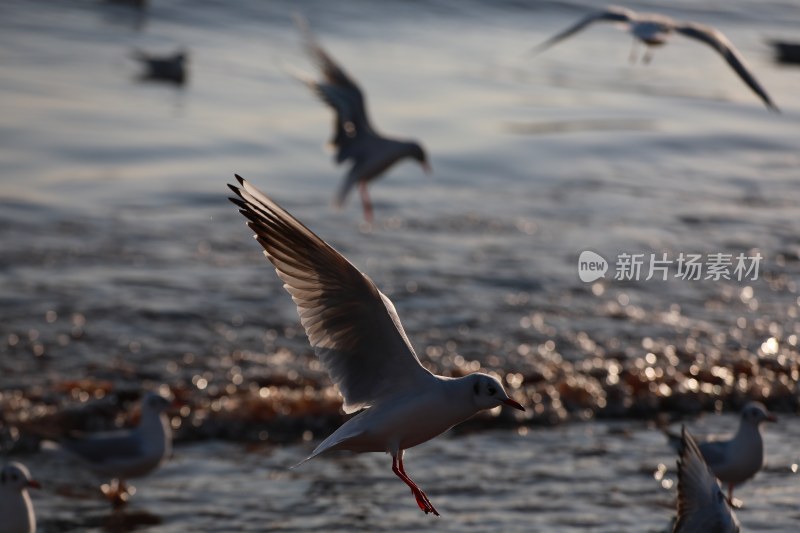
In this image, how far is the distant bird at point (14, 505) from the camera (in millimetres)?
5156

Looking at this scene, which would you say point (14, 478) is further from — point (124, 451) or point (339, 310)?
point (339, 310)

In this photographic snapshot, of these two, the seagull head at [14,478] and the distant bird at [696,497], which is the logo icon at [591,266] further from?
the seagull head at [14,478]

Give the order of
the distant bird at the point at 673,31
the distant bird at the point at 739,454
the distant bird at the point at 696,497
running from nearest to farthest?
the distant bird at the point at 696,497 → the distant bird at the point at 739,454 → the distant bird at the point at 673,31

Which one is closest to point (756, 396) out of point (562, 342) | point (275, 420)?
point (562, 342)

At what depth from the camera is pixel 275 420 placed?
272 inches

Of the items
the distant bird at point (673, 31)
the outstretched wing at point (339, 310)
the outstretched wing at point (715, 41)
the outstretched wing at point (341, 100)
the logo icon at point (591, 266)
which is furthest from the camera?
the logo icon at point (591, 266)

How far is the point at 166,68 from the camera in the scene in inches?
619

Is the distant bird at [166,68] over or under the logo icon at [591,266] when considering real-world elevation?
under

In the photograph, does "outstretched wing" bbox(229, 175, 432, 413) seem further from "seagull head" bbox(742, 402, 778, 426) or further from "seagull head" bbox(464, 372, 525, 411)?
"seagull head" bbox(742, 402, 778, 426)

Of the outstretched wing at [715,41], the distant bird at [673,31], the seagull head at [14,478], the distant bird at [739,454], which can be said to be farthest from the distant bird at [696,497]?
the outstretched wing at [715,41]

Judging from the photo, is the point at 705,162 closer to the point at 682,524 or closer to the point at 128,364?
the point at 128,364

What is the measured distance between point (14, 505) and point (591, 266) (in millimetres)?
5667

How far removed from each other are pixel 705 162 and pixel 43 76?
26.4ft

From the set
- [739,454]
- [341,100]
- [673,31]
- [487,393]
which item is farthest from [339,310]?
[341,100]
